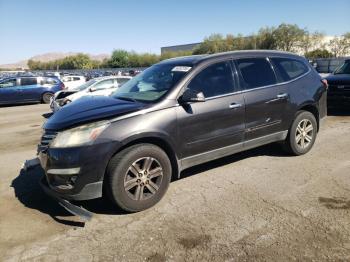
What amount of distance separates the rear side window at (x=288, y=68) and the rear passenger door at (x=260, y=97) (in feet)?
0.61

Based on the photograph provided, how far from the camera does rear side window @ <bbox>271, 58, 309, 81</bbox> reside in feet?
19.5

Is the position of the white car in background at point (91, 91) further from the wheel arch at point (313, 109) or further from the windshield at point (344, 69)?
the wheel arch at point (313, 109)

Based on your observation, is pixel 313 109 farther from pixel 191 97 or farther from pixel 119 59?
pixel 119 59

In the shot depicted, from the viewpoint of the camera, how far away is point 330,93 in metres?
10.3

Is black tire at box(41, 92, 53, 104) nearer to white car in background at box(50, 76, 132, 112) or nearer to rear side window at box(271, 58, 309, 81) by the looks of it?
white car in background at box(50, 76, 132, 112)

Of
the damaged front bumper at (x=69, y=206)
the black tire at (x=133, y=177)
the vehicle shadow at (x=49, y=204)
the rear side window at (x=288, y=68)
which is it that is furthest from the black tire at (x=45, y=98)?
the black tire at (x=133, y=177)

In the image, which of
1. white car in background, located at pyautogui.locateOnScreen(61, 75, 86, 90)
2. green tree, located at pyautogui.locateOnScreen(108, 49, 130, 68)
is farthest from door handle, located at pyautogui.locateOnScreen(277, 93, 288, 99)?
green tree, located at pyautogui.locateOnScreen(108, 49, 130, 68)

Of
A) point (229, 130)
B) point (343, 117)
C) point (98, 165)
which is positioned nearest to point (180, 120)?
point (229, 130)

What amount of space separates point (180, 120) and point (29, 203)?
219 centimetres

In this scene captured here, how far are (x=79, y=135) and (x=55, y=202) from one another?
1196mm

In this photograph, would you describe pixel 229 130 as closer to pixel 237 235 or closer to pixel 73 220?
pixel 237 235

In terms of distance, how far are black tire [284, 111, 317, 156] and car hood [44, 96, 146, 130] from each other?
9.15 ft

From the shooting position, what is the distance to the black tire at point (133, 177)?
13.4 feet

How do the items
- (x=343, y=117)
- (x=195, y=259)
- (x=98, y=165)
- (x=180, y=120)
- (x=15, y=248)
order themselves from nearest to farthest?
(x=195, y=259)
(x=15, y=248)
(x=98, y=165)
(x=180, y=120)
(x=343, y=117)
